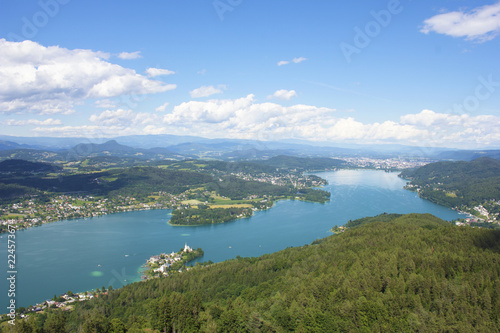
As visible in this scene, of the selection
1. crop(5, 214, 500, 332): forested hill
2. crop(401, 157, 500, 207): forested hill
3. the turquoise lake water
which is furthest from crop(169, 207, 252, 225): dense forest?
crop(401, 157, 500, 207): forested hill

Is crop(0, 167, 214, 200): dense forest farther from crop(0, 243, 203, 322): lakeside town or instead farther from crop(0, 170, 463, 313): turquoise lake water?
crop(0, 243, 203, 322): lakeside town

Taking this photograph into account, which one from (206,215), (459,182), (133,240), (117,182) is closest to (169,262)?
(133,240)

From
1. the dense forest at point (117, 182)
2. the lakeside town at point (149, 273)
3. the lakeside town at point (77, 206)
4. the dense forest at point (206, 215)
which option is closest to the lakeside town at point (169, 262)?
the lakeside town at point (149, 273)

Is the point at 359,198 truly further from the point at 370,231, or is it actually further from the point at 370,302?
the point at 370,302

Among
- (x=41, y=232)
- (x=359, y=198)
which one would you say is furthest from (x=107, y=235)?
Answer: (x=359, y=198)

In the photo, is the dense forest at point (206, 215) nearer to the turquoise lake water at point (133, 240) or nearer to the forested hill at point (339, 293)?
the turquoise lake water at point (133, 240)

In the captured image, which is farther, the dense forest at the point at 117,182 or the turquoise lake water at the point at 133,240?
the dense forest at the point at 117,182

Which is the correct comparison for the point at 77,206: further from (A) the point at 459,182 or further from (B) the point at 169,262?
(A) the point at 459,182
